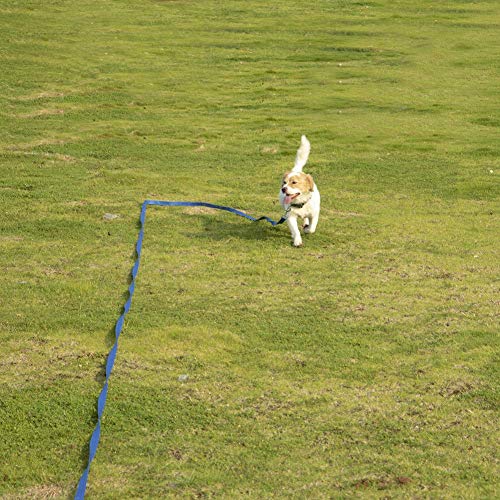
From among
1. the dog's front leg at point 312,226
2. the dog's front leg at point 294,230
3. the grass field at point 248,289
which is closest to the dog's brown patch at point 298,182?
the dog's front leg at point 294,230

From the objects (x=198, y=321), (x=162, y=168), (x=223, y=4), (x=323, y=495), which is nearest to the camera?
(x=323, y=495)

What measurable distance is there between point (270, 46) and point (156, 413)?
60.2 ft

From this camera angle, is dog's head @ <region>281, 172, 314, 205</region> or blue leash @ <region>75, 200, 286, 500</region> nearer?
blue leash @ <region>75, 200, 286, 500</region>

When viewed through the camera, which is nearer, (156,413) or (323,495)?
(323,495)

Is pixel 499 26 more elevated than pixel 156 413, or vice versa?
pixel 156 413

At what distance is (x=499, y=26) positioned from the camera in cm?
2580

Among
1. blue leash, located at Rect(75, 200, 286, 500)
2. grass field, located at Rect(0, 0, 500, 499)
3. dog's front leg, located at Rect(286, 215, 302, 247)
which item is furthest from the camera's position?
dog's front leg, located at Rect(286, 215, 302, 247)

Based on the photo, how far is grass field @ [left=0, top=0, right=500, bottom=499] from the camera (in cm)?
566

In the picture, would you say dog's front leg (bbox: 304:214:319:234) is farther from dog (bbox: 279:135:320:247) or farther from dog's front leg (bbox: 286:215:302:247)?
dog's front leg (bbox: 286:215:302:247)

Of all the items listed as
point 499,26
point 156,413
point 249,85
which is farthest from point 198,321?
point 499,26

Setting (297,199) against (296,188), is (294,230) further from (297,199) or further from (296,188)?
(296,188)

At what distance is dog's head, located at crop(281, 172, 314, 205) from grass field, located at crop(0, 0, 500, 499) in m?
0.53

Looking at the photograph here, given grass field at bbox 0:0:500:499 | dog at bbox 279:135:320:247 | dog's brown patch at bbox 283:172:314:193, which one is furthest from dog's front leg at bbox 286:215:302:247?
dog's brown patch at bbox 283:172:314:193

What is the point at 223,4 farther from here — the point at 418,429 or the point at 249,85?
the point at 418,429
